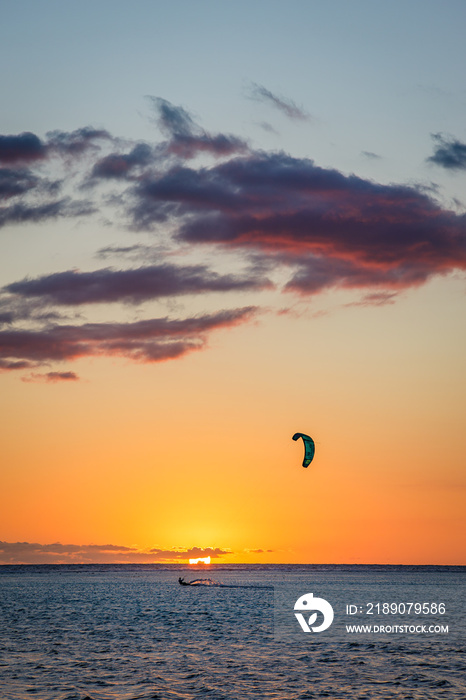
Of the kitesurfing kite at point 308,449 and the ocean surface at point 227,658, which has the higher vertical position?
the kitesurfing kite at point 308,449

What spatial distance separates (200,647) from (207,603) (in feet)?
168

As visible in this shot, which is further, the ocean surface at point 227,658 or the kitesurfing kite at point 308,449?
the kitesurfing kite at point 308,449

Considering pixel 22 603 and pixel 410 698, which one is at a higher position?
pixel 410 698

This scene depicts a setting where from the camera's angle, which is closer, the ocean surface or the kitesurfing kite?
the ocean surface

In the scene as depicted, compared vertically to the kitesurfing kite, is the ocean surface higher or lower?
lower

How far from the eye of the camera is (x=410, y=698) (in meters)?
30.4

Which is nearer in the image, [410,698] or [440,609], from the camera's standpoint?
[410,698]

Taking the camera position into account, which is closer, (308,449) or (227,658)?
(227,658)

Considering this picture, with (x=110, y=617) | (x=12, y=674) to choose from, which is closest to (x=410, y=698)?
(x=12, y=674)

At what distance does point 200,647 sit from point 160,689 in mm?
15157

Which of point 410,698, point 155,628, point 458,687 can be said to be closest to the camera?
point 410,698

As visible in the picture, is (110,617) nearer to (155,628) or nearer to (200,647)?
(155,628)

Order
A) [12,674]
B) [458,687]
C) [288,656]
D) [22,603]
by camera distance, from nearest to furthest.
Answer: [458,687], [12,674], [288,656], [22,603]

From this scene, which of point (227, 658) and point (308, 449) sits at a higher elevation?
point (308, 449)
